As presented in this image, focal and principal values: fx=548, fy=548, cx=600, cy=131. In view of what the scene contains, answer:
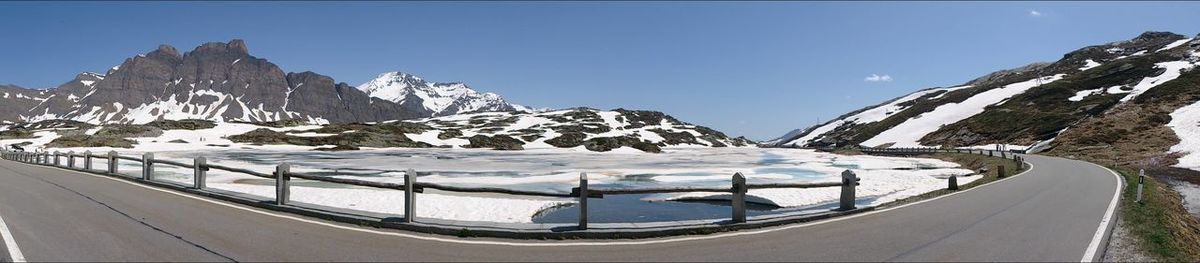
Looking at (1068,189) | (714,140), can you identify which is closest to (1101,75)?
(714,140)

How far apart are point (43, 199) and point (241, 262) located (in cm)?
1239

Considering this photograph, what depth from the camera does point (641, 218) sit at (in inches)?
669

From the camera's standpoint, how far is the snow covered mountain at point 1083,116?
59094mm

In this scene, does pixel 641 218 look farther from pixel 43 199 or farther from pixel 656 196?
pixel 43 199

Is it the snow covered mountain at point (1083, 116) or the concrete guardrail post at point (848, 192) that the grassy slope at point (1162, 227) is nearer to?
the concrete guardrail post at point (848, 192)

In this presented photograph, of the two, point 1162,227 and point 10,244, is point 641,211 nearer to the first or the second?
point 1162,227

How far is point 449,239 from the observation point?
32.7ft

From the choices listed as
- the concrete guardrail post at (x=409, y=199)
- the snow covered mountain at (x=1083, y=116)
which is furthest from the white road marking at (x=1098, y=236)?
the snow covered mountain at (x=1083, y=116)

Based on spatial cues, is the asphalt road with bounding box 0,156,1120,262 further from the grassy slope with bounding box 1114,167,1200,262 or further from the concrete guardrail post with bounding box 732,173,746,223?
the grassy slope with bounding box 1114,167,1200,262

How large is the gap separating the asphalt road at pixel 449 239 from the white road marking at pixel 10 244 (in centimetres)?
12

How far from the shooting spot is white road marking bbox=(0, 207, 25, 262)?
813 cm

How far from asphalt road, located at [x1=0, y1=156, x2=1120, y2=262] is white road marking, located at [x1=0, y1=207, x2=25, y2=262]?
12cm

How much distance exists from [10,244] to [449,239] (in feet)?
23.1

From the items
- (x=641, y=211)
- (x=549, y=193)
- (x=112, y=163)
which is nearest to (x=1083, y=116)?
(x=641, y=211)
